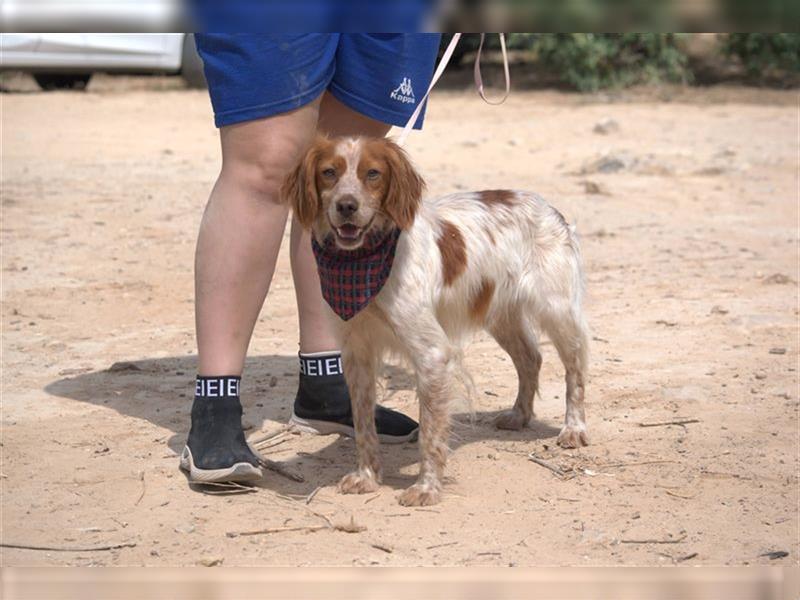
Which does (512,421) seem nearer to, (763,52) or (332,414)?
(332,414)

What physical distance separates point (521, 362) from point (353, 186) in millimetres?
1407

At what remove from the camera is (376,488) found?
4.19 m

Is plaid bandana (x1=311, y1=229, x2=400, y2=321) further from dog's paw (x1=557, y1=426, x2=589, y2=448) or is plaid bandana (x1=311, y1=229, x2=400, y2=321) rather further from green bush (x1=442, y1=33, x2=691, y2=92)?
green bush (x1=442, y1=33, x2=691, y2=92)

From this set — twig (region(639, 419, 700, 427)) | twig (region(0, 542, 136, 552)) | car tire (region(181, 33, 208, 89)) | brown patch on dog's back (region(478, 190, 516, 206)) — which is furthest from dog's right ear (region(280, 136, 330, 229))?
car tire (region(181, 33, 208, 89))

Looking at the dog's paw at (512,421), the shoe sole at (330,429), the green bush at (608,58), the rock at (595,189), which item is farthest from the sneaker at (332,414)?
the green bush at (608,58)

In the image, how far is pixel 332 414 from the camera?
4.67m

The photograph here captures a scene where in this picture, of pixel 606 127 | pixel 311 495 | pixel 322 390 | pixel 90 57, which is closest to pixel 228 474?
pixel 311 495

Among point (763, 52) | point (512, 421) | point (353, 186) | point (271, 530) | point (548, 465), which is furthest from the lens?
point (763, 52)

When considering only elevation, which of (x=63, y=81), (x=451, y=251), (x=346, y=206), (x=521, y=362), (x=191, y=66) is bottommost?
(x=521, y=362)

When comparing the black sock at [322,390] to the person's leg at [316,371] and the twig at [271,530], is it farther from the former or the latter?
the twig at [271,530]

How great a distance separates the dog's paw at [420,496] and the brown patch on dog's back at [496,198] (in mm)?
1140

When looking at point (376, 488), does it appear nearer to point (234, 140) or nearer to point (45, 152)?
point (234, 140)

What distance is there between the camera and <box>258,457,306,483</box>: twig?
167 inches

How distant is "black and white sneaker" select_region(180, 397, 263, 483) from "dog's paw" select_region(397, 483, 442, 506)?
489 mm
